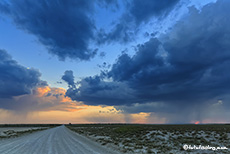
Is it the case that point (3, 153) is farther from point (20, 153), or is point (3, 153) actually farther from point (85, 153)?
point (85, 153)

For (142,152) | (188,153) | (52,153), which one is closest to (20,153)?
(52,153)

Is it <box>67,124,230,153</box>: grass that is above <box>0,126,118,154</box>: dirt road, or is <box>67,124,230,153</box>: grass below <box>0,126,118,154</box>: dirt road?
below

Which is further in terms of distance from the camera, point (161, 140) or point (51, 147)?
point (161, 140)


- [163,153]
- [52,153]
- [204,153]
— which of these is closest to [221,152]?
[204,153]

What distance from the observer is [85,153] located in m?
16.6

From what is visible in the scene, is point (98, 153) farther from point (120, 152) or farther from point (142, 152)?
point (142, 152)

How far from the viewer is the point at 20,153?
16.3 metres

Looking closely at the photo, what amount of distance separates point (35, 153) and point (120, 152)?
9.18 metres

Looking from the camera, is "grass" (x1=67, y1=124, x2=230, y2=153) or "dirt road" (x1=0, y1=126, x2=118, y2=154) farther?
"grass" (x1=67, y1=124, x2=230, y2=153)

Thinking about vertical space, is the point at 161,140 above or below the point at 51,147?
below

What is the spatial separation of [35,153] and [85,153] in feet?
17.3

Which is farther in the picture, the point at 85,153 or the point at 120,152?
the point at 120,152

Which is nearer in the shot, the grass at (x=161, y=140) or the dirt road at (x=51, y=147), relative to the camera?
the dirt road at (x=51, y=147)

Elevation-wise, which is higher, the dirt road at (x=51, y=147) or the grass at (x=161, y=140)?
the dirt road at (x=51, y=147)
